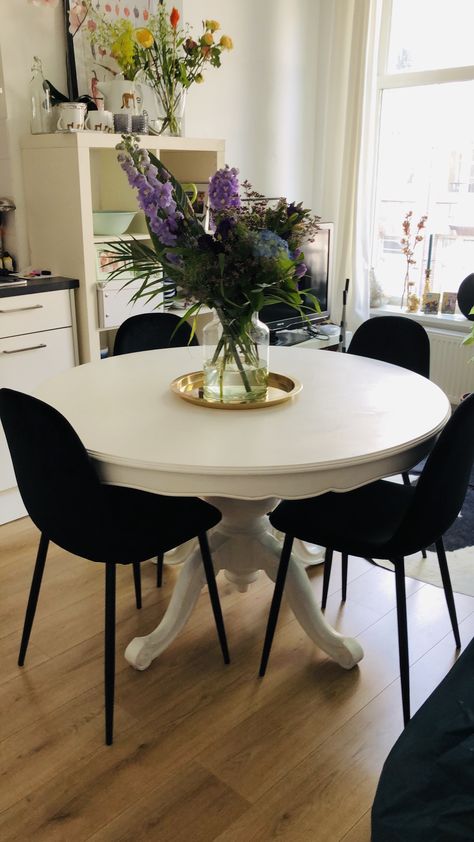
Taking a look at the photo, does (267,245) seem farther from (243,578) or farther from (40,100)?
(40,100)

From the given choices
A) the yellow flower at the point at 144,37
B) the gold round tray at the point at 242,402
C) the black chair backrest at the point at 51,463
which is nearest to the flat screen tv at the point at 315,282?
the yellow flower at the point at 144,37

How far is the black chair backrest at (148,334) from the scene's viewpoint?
2.67 m

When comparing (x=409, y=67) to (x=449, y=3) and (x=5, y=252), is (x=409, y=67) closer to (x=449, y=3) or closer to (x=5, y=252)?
(x=449, y=3)

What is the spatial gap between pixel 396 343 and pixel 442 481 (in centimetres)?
98

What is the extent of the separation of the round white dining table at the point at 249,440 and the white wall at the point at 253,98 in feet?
4.50

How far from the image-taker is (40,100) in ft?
9.95

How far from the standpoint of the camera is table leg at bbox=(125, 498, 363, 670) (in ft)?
6.84

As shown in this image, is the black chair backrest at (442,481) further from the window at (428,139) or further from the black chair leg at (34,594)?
the window at (428,139)

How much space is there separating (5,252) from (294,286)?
6.19 feet

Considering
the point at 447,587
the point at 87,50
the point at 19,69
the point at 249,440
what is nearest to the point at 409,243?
the point at 87,50

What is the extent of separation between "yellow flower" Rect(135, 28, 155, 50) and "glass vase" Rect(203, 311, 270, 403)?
1765mm

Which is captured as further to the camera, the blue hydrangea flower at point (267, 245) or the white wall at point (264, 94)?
the white wall at point (264, 94)

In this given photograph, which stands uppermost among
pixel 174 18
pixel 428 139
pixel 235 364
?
pixel 174 18

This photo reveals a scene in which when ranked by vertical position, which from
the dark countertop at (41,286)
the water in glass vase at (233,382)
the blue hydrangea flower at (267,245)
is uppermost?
the blue hydrangea flower at (267,245)
